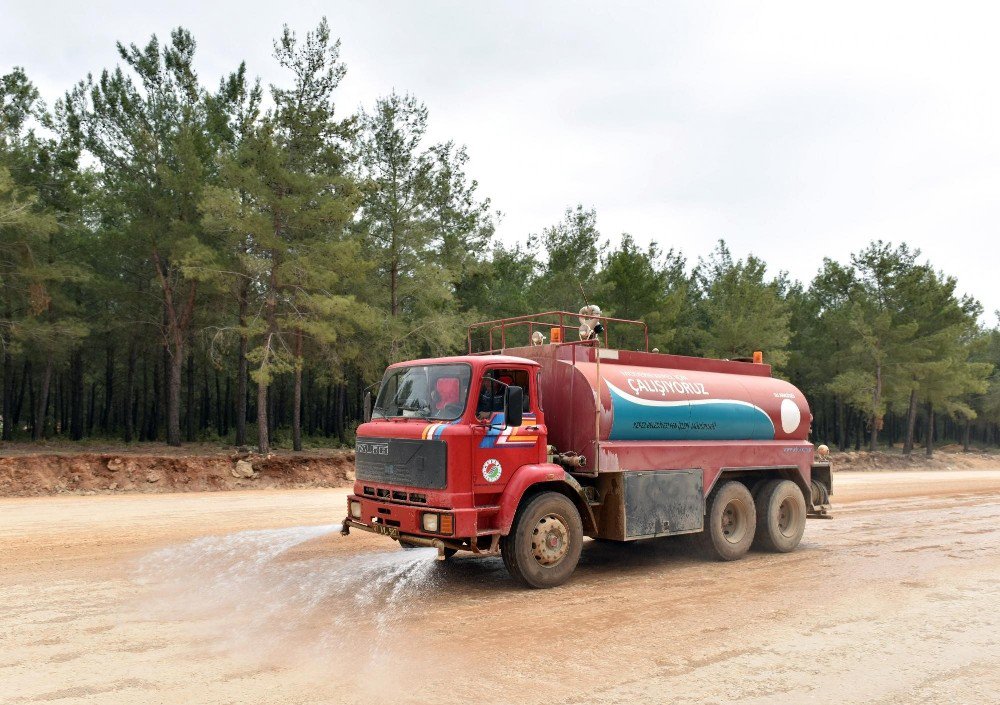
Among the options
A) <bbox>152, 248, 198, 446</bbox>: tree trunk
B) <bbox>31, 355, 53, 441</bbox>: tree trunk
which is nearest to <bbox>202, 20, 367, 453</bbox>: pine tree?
<bbox>152, 248, 198, 446</bbox>: tree trunk

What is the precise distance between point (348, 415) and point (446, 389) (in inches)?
2076

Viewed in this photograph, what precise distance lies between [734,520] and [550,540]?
4.12 metres

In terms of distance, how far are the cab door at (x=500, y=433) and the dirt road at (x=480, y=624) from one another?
58.7 inches

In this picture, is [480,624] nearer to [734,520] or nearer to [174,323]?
[734,520]

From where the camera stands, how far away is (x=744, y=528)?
458 inches

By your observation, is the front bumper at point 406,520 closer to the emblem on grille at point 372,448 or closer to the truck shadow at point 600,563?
the emblem on grille at point 372,448

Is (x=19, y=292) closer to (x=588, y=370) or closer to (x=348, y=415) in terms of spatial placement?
(x=588, y=370)

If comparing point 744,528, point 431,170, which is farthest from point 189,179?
point 744,528

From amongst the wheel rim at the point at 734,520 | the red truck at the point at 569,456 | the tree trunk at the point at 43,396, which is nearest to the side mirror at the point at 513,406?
the red truck at the point at 569,456

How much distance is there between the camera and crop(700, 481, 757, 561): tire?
11141 mm

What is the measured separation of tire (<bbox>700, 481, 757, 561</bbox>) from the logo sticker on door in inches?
165

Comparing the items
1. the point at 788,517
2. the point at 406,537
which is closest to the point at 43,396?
the point at 406,537

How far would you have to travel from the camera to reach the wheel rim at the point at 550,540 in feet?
29.7

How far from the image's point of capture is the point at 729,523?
11.7 m
